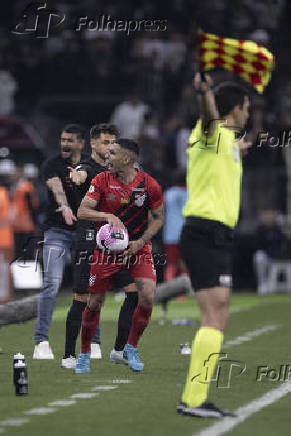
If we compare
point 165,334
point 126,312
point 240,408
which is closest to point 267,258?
point 165,334

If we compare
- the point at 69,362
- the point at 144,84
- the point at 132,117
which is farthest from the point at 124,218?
the point at 144,84

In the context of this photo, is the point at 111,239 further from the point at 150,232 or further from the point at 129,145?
the point at 129,145

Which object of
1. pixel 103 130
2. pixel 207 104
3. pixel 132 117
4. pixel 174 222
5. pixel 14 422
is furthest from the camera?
pixel 132 117

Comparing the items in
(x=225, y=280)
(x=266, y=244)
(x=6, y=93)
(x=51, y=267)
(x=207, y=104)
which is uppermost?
(x=6, y=93)

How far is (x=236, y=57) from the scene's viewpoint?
30.8 ft

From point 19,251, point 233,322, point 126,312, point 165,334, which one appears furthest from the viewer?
point 19,251

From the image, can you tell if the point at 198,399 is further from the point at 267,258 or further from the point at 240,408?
the point at 267,258

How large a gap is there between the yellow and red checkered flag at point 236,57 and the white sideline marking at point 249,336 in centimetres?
643

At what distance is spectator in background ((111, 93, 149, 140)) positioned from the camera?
29.5 metres

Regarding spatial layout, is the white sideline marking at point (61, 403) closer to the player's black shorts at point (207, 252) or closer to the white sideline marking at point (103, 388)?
the white sideline marking at point (103, 388)

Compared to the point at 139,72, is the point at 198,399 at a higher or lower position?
lower

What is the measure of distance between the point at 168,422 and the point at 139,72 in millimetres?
22685

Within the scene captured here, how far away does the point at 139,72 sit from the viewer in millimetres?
31391

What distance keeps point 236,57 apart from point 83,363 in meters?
4.09
